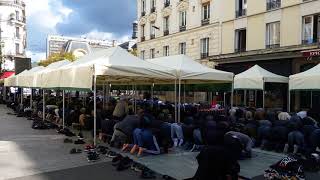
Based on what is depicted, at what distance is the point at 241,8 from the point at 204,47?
4959mm

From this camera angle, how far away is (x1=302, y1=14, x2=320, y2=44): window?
879 inches

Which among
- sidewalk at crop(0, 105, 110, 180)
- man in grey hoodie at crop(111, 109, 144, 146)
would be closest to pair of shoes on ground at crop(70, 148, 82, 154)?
sidewalk at crop(0, 105, 110, 180)

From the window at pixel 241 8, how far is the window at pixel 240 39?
1.19m

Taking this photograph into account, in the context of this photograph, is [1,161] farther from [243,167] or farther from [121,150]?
[243,167]

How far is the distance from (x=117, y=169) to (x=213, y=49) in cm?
2317

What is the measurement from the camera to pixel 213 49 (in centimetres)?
3052

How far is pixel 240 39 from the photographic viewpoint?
1113 inches

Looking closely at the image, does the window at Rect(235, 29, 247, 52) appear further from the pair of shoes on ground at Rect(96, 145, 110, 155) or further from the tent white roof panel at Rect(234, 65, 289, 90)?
the pair of shoes on ground at Rect(96, 145, 110, 155)

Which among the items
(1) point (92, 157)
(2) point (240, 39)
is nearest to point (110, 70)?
(1) point (92, 157)

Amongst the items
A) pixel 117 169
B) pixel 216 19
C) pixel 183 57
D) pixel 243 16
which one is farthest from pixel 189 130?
pixel 216 19

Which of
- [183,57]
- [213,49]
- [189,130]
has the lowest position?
[189,130]

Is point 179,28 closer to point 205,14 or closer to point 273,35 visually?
point 205,14

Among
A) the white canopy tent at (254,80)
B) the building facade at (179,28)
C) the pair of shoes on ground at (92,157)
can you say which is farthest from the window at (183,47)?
the pair of shoes on ground at (92,157)

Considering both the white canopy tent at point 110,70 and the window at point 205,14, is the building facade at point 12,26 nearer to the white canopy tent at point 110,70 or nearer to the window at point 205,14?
the window at point 205,14
